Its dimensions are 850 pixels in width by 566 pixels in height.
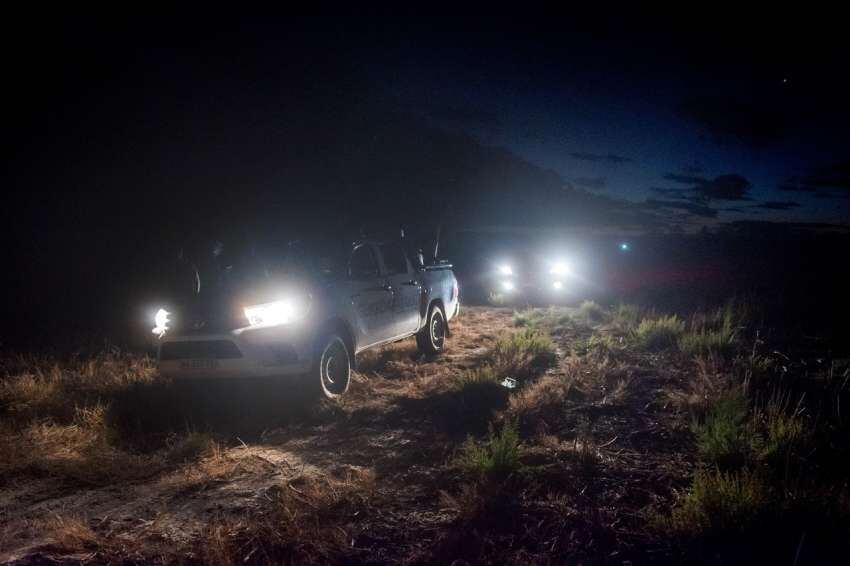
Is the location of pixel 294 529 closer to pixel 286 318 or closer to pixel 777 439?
pixel 286 318

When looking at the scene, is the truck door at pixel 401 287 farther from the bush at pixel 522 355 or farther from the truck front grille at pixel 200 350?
the truck front grille at pixel 200 350

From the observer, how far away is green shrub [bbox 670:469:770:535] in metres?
2.91

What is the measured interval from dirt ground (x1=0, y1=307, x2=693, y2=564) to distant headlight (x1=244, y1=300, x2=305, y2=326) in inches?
42.4

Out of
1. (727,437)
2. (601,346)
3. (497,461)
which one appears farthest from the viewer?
(601,346)

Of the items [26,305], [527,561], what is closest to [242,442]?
[527,561]

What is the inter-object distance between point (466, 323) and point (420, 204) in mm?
9973

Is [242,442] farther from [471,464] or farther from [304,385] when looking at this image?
[471,464]

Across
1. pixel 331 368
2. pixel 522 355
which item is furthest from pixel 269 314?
pixel 522 355

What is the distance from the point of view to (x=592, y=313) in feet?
44.2

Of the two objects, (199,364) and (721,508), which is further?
(199,364)

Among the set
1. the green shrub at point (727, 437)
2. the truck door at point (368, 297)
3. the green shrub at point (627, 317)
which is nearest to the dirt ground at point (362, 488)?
the green shrub at point (727, 437)

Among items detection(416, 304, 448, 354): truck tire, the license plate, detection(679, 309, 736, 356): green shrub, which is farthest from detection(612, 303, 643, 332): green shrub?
the license plate

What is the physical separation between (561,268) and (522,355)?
39.6 feet

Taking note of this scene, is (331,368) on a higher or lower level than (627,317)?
lower
